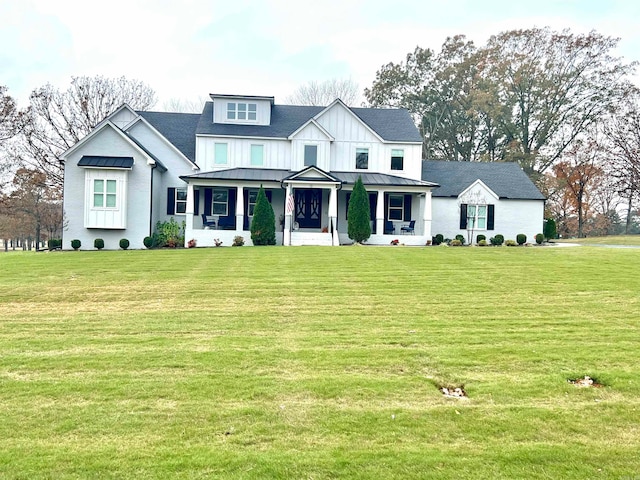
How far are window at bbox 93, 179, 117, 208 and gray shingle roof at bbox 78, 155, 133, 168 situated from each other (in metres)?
0.90

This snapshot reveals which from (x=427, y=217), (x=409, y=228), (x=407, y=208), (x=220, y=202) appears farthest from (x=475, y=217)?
(x=220, y=202)

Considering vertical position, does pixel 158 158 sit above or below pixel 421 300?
above

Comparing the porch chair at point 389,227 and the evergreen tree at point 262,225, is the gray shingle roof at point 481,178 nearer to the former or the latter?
the porch chair at point 389,227

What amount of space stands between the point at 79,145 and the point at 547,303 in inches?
907

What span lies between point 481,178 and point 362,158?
7694mm

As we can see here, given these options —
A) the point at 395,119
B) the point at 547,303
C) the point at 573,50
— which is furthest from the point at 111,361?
the point at 573,50

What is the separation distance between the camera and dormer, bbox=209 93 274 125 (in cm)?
2941

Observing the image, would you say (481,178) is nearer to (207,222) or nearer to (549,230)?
(549,230)

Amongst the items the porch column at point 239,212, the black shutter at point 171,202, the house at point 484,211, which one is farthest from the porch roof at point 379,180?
the black shutter at point 171,202

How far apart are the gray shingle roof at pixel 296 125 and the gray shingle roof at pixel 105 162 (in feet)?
16.8

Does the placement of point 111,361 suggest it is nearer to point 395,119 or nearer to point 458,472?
point 458,472

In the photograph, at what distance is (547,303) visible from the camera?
31.2ft

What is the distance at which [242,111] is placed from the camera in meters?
29.7

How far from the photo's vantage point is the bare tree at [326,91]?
51.8m
